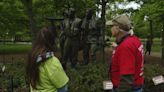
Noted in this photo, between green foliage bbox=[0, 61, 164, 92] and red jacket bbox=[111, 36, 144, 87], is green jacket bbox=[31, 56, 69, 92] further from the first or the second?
green foliage bbox=[0, 61, 164, 92]

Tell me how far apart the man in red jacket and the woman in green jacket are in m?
0.65

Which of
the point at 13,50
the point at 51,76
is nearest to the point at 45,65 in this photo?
the point at 51,76

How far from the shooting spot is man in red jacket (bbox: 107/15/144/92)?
4.41m

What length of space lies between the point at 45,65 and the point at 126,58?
89 cm

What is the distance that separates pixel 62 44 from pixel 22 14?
48.9 feet

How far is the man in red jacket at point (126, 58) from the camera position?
4406 mm

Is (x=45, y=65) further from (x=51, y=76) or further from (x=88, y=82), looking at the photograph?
(x=88, y=82)

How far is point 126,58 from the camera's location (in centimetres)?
440

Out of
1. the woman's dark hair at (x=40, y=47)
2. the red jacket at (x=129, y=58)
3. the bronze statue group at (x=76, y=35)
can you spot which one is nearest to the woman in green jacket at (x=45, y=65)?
the woman's dark hair at (x=40, y=47)

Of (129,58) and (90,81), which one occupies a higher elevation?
(129,58)

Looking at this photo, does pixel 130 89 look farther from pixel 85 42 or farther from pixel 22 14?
pixel 22 14

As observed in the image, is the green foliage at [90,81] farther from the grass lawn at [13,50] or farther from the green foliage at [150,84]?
the grass lawn at [13,50]

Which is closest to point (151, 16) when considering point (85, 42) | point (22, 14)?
point (85, 42)

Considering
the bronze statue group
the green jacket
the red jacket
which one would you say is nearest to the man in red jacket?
the red jacket
